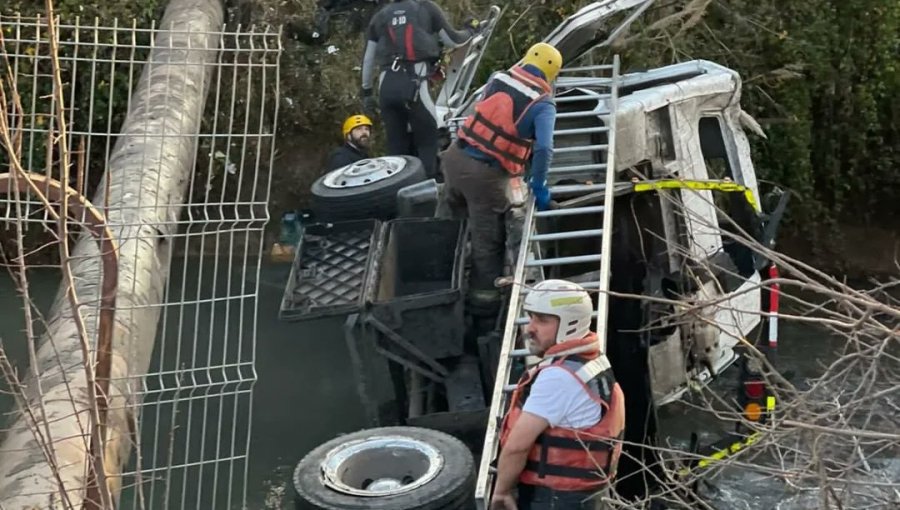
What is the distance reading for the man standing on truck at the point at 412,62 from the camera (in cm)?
910

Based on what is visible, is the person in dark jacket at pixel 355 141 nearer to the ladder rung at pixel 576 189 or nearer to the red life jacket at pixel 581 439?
the ladder rung at pixel 576 189

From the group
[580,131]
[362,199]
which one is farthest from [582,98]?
[362,199]

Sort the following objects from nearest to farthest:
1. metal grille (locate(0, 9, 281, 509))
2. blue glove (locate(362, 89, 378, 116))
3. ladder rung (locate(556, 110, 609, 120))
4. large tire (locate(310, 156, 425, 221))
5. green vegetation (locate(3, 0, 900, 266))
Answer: metal grille (locate(0, 9, 281, 509)), large tire (locate(310, 156, 425, 221)), ladder rung (locate(556, 110, 609, 120)), blue glove (locate(362, 89, 378, 116)), green vegetation (locate(3, 0, 900, 266))

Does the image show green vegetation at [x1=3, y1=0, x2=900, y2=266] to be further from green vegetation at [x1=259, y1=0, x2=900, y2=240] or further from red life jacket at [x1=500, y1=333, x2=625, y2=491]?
red life jacket at [x1=500, y1=333, x2=625, y2=491]

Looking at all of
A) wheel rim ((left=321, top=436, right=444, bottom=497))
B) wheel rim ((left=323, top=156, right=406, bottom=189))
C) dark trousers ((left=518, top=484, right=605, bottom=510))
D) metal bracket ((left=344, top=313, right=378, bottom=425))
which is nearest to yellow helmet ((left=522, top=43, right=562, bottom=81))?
wheel rim ((left=323, top=156, right=406, bottom=189))

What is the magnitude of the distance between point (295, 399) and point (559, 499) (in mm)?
5031

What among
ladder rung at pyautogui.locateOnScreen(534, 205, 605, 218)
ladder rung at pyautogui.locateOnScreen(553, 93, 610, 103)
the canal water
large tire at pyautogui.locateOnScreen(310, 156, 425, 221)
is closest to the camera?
ladder rung at pyautogui.locateOnScreen(534, 205, 605, 218)

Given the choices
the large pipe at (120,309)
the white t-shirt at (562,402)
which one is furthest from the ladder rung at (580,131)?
the white t-shirt at (562,402)

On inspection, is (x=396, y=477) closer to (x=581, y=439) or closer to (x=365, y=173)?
(x=581, y=439)

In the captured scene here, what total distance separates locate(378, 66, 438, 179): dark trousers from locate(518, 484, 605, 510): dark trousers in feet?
15.2

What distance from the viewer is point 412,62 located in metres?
9.17

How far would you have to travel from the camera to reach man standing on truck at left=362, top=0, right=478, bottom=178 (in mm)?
9102

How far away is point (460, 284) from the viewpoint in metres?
6.45

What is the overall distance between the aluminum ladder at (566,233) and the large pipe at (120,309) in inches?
60.2
